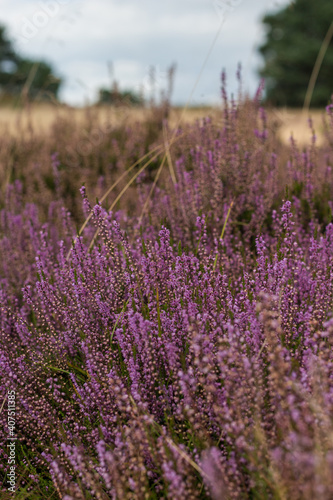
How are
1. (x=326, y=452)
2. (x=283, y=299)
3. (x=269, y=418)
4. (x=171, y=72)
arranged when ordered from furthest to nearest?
(x=171, y=72), (x=283, y=299), (x=269, y=418), (x=326, y=452)

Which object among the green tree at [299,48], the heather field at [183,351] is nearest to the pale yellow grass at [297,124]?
the heather field at [183,351]

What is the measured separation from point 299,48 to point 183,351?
81.1 ft

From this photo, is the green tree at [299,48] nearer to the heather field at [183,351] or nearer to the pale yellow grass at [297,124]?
the pale yellow grass at [297,124]

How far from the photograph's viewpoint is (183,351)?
5.99 feet

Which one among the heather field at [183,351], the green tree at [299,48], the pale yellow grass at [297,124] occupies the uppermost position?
the green tree at [299,48]

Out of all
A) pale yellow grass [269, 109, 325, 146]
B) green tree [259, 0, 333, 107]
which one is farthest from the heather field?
green tree [259, 0, 333, 107]

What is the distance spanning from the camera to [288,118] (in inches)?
225

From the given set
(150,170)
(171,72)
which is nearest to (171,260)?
(150,170)

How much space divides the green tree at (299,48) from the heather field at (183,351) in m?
21.4

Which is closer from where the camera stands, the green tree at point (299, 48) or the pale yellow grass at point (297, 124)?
the pale yellow grass at point (297, 124)

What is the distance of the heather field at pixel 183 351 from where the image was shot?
4.25 ft

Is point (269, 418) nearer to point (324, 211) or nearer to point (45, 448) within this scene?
point (45, 448)

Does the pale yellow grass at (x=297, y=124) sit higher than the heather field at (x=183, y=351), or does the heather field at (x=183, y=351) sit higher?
the pale yellow grass at (x=297, y=124)

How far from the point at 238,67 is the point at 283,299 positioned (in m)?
1.94
